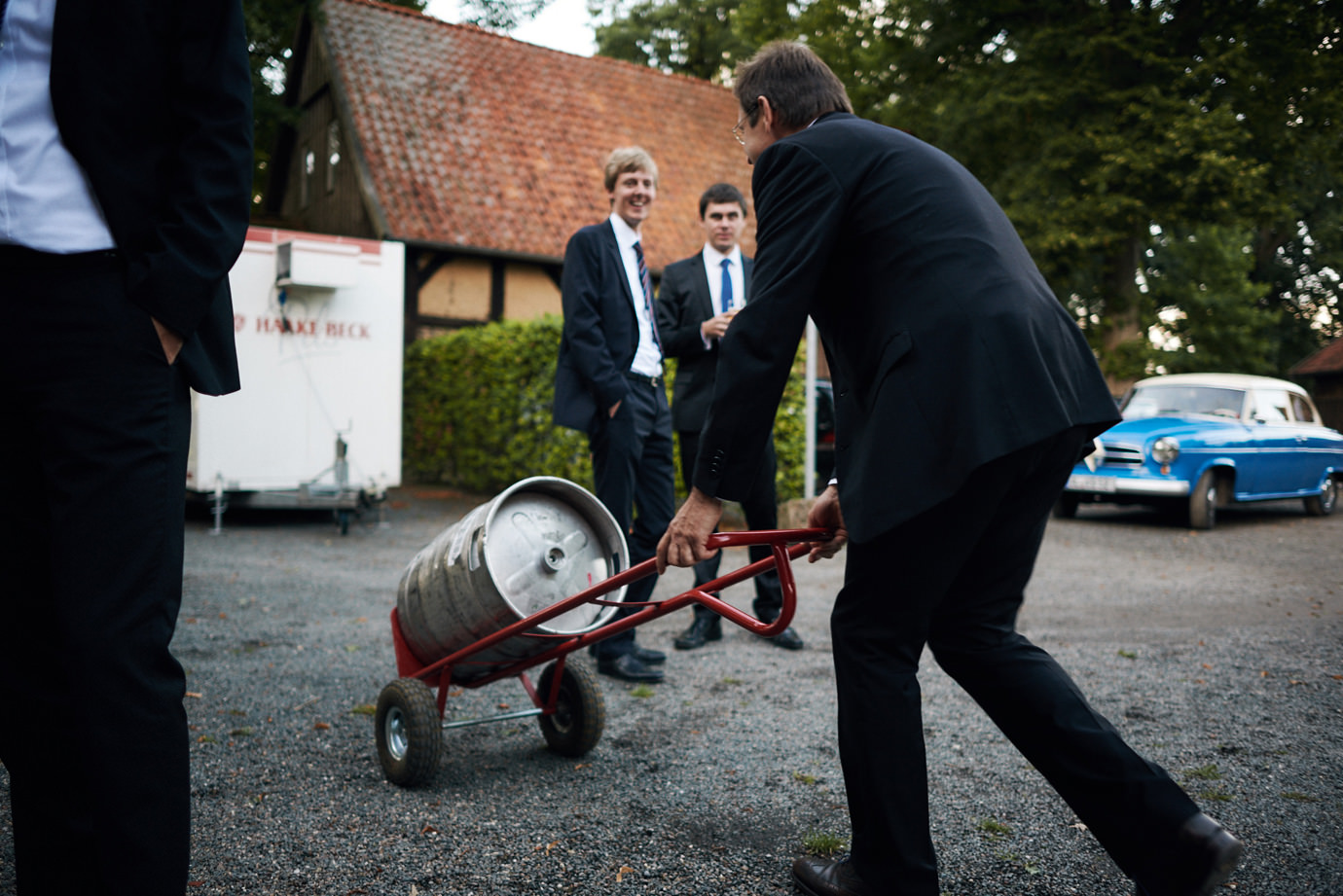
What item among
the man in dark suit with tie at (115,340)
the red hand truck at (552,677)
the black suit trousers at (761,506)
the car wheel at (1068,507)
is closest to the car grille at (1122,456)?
the car wheel at (1068,507)

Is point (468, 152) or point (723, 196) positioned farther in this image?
point (468, 152)

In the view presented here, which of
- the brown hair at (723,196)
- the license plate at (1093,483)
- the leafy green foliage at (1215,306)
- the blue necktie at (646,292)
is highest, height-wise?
the leafy green foliage at (1215,306)

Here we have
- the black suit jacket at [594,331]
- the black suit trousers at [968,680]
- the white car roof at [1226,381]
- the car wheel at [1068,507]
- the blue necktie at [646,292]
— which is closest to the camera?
the black suit trousers at [968,680]

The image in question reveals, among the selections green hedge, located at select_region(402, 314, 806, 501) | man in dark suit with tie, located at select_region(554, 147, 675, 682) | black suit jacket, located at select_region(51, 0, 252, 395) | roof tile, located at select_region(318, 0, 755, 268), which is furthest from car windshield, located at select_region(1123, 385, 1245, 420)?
black suit jacket, located at select_region(51, 0, 252, 395)

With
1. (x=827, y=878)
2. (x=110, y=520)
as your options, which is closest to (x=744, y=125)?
(x=110, y=520)

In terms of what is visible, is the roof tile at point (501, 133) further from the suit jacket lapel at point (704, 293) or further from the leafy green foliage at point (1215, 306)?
the leafy green foliage at point (1215, 306)

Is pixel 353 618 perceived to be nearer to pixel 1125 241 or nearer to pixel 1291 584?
pixel 1291 584

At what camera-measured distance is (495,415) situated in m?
12.3

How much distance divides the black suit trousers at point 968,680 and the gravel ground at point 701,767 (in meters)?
0.47

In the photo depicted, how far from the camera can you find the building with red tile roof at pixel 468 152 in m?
17.4

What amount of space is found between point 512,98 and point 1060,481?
19137 millimetres

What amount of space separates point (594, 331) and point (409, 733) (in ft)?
6.51

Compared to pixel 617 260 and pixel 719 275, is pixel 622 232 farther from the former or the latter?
pixel 719 275

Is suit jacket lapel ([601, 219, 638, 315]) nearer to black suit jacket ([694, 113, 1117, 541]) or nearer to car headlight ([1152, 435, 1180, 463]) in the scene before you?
black suit jacket ([694, 113, 1117, 541])
